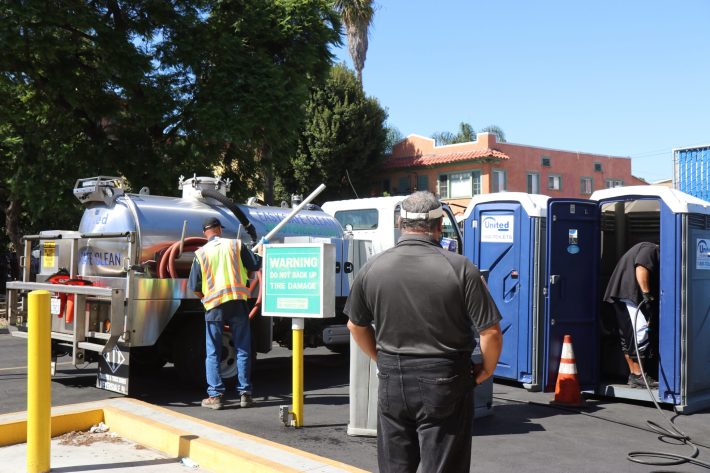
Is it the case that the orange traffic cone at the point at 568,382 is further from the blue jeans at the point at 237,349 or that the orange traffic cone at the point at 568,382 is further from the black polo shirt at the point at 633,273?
the blue jeans at the point at 237,349

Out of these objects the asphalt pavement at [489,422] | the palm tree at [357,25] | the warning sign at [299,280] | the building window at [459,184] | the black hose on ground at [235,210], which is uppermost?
the palm tree at [357,25]

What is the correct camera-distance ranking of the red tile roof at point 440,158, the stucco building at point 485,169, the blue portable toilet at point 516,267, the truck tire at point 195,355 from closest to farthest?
the truck tire at point 195,355, the blue portable toilet at point 516,267, the red tile roof at point 440,158, the stucco building at point 485,169

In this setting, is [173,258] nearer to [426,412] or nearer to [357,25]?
[426,412]

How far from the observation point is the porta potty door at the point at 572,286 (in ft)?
27.8

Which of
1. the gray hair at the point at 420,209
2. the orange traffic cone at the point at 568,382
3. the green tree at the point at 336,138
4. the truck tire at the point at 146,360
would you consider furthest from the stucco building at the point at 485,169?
the gray hair at the point at 420,209

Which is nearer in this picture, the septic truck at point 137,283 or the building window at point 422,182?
the septic truck at point 137,283

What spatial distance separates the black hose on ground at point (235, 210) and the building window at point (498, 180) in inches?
1234

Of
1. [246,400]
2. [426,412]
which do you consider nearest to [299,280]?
[246,400]

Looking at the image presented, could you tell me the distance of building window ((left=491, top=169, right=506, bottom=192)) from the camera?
39656 mm

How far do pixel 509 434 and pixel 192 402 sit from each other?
3.46 meters

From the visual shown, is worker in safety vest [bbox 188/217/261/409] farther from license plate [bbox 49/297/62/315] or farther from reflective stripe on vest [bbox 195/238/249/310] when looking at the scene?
license plate [bbox 49/297/62/315]

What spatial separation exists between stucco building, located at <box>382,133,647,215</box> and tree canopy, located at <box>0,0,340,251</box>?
2292 cm

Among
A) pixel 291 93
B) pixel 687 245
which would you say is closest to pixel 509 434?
pixel 687 245

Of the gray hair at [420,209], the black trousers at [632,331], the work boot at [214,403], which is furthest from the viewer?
the black trousers at [632,331]
